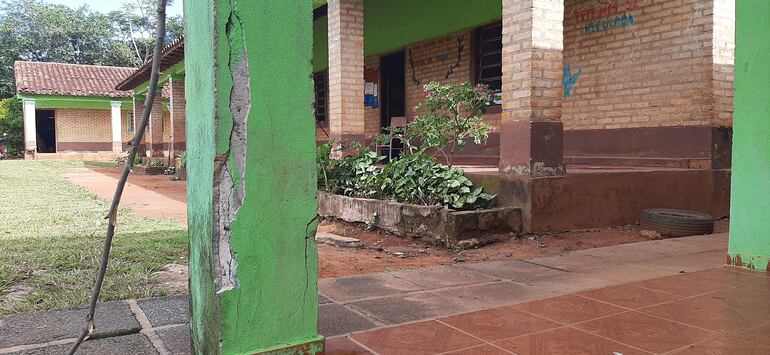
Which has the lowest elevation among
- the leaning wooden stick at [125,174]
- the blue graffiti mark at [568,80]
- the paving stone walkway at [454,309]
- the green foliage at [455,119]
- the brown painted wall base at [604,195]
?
the paving stone walkway at [454,309]

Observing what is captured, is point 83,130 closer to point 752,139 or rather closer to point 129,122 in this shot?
point 129,122

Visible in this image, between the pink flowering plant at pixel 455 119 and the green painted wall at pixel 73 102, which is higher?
the green painted wall at pixel 73 102

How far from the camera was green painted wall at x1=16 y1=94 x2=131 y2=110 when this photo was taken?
1005 inches

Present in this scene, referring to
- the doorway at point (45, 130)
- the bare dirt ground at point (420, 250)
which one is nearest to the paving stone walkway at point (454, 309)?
the bare dirt ground at point (420, 250)

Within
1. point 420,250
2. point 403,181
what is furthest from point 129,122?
point 420,250

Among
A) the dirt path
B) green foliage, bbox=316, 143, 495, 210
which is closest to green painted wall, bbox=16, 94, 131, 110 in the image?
the dirt path

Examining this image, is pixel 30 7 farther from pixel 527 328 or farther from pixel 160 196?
pixel 527 328

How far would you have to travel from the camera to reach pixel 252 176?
1.84m

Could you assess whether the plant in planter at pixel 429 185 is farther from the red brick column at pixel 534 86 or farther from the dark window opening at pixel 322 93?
the dark window opening at pixel 322 93

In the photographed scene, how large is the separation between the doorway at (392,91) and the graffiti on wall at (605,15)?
4.77m

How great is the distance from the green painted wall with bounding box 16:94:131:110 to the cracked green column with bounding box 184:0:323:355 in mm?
27901

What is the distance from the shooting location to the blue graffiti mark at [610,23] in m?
7.16

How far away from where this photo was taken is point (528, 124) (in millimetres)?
5215

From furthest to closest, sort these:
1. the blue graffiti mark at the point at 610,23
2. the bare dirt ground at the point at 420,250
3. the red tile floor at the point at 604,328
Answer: the blue graffiti mark at the point at 610,23, the bare dirt ground at the point at 420,250, the red tile floor at the point at 604,328
